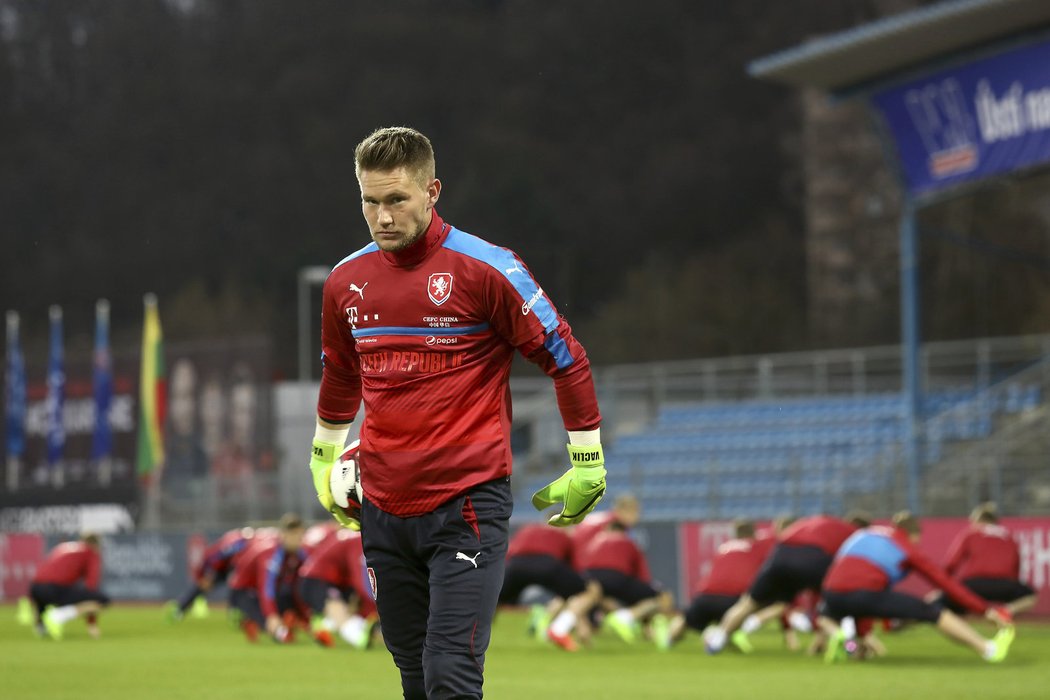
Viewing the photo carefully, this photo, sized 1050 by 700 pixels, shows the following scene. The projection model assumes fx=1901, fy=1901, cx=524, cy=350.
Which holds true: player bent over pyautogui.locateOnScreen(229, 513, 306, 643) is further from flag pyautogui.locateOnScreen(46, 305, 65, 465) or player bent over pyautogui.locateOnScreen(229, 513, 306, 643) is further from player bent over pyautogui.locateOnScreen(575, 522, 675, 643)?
flag pyautogui.locateOnScreen(46, 305, 65, 465)

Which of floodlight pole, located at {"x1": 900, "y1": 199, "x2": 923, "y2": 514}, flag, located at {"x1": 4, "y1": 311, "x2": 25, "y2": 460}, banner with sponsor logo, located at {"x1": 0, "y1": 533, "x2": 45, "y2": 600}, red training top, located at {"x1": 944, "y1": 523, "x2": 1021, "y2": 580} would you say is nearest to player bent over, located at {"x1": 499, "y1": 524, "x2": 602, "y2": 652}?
red training top, located at {"x1": 944, "y1": 523, "x2": 1021, "y2": 580}

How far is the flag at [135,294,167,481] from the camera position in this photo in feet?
119

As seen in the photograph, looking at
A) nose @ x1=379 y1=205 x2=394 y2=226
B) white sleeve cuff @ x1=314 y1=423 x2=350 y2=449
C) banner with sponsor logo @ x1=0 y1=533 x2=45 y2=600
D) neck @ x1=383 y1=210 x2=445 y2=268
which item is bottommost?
banner with sponsor logo @ x1=0 y1=533 x2=45 y2=600

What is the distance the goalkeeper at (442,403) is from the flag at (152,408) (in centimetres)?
3000

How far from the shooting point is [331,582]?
788 inches

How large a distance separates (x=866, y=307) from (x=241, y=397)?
28.5 metres

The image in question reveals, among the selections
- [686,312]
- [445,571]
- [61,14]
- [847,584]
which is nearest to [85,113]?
[61,14]

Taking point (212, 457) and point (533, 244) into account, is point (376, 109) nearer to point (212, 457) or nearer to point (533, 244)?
point (533, 244)

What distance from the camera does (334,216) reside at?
241 ft

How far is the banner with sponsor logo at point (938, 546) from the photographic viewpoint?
21.2 m

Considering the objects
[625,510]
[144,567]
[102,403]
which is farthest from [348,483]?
[102,403]

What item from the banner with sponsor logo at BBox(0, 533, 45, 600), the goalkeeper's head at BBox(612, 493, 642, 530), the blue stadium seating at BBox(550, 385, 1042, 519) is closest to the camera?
the goalkeeper's head at BBox(612, 493, 642, 530)

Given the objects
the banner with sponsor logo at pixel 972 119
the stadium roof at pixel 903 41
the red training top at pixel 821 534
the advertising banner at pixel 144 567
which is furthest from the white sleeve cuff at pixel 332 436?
the advertising banner at pixel 144 567

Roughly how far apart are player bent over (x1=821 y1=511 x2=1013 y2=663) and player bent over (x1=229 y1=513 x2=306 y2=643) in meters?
6.62
